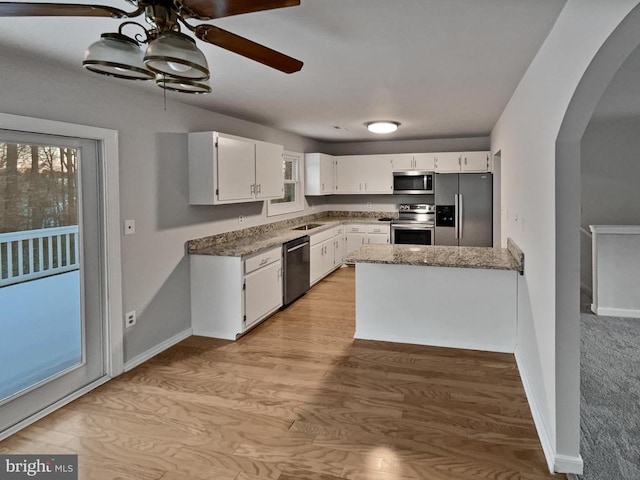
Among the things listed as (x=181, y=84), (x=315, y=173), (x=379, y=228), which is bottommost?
(x=379, y=228)

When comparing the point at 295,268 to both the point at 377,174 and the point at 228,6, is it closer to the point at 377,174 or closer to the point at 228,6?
the point at 377,174

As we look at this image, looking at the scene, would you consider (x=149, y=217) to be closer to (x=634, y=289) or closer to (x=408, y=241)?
(x=408, y=241)

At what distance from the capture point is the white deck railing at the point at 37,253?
266 centimetres

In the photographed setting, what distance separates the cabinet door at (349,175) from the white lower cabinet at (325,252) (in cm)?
76

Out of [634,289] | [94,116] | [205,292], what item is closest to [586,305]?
[634,289]

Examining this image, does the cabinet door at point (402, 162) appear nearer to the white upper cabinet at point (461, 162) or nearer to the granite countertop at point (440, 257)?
the white upper cabinet at point (461, 162)

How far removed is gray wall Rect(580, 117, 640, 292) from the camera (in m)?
5.59

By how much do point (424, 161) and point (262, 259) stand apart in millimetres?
3839

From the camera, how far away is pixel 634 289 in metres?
4.76

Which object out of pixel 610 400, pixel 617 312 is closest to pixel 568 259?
pixel 610 400

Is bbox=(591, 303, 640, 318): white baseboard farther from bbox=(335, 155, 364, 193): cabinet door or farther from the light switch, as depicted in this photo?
the light switch

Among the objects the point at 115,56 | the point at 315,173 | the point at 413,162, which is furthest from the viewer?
the point at 413,162

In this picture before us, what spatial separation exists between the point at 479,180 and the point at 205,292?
4076 mm

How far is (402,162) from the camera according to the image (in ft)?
24.2
